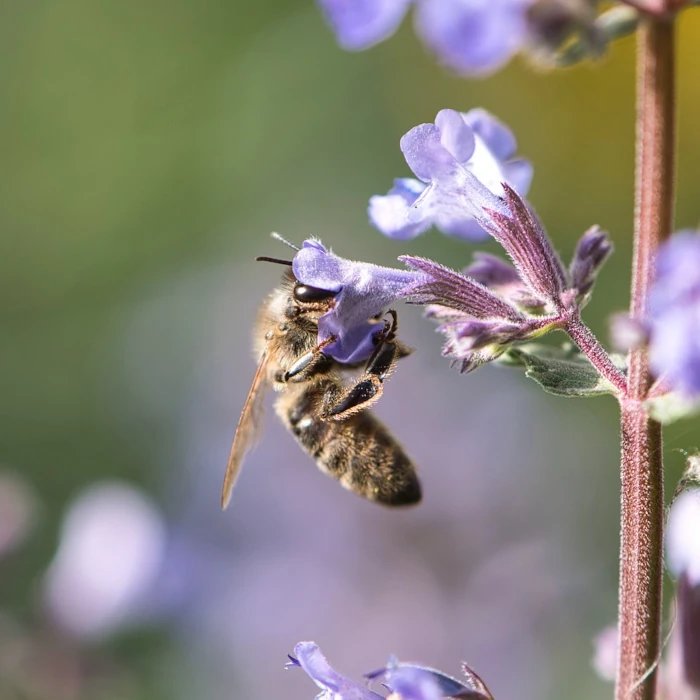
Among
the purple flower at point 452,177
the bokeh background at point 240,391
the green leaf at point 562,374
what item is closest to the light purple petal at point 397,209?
the purple flower at point 452,177

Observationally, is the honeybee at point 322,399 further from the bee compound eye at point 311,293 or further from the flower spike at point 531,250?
the flower spike at point 531,250

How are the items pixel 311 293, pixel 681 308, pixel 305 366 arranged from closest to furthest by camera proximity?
pixel 681 308 → pixel 311 293 → pixel 305 366

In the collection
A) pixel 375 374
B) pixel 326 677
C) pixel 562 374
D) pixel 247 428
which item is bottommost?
pixel 326 677

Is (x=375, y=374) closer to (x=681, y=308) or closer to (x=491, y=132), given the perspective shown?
(x=491, y=132)

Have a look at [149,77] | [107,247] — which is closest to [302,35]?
[149,77]

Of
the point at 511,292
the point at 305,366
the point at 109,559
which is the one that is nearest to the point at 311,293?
the point at 305,366

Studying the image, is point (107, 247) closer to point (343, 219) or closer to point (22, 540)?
point (343, 219)

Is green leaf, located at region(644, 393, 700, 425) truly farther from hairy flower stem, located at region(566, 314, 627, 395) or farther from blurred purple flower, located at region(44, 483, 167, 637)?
blurred purple flower, located at region(44, 483, 167, 637)
